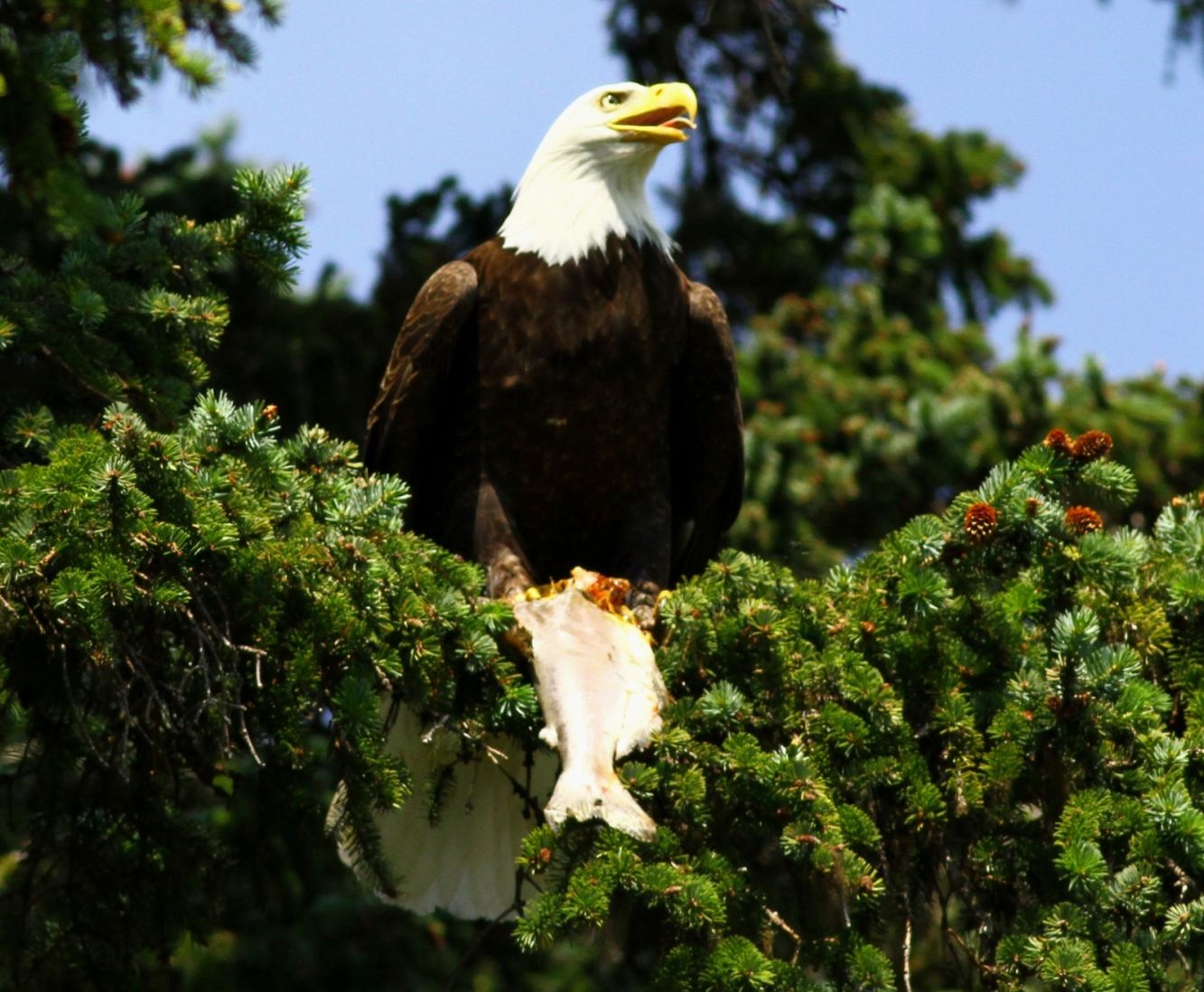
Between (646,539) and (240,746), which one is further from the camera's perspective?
(646,539)

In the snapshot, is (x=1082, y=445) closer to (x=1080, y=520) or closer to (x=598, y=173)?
(x=1080, y=520)

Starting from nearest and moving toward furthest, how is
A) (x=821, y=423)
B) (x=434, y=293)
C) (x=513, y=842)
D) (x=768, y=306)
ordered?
(x=513, y=842)
(x=434, y=293)
(x=821, y=423)
(x=768, y=306)

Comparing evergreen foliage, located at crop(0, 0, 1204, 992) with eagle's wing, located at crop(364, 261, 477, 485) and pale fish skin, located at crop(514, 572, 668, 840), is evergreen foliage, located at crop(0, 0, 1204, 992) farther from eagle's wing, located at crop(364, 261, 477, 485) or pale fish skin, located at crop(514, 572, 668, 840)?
eagle's wing, located at crop(364, 261, 477, 485)

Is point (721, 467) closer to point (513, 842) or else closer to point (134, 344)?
point (513, 842)

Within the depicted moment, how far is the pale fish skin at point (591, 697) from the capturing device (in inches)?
125

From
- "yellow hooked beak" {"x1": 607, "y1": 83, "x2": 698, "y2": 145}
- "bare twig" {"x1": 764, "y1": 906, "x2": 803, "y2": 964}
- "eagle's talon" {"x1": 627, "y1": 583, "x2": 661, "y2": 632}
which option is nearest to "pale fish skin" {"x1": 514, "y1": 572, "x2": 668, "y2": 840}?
"bare twig" {"x1": 764, "y1": 906, "x2": 803, "y2": 964}

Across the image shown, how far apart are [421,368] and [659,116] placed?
0.90m

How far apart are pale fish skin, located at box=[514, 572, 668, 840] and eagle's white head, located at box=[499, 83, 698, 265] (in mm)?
1162

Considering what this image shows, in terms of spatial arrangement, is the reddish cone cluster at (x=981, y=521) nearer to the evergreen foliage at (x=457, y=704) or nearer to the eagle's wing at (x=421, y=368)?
the evergreen foliage at (x=457, y=704)

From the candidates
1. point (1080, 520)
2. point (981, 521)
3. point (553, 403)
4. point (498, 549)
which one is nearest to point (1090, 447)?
point (1080, 520)

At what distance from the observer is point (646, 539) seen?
4664mm

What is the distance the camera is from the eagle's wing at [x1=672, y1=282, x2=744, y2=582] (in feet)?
15.5

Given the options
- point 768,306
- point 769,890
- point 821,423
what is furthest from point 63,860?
point 768,306

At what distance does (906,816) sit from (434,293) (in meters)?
1.90
